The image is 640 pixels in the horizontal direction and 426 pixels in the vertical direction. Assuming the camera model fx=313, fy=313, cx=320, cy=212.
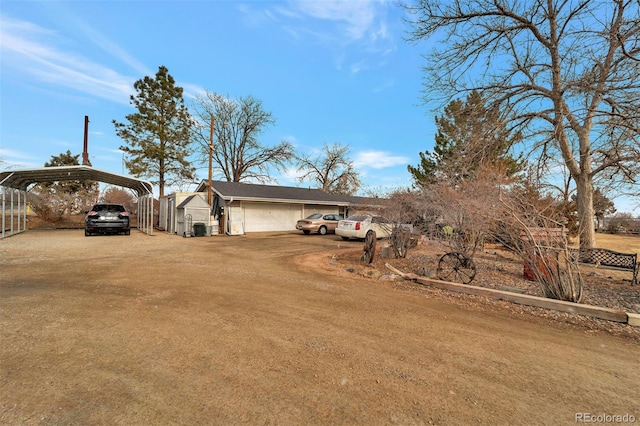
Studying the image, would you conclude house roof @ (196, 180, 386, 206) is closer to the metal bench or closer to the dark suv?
the dark suv

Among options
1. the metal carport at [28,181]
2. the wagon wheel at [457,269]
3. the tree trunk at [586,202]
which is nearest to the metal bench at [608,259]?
the tree trunk at [586,202]

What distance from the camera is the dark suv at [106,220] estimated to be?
578 inches

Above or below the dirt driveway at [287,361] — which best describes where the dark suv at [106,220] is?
above

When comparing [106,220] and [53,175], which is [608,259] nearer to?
[106,220]

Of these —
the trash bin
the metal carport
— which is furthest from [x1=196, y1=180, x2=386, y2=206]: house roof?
the metal carport

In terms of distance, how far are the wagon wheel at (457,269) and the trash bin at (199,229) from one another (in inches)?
524

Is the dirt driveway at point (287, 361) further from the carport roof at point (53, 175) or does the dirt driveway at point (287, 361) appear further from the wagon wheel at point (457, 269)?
the carport roof at point (53, 175)

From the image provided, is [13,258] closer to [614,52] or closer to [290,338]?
[290,338]

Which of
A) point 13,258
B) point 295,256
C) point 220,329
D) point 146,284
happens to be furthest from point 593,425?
point 13,258

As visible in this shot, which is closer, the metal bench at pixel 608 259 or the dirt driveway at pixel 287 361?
the dirt driveway at pixel 287 361

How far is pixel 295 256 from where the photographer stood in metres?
10.5

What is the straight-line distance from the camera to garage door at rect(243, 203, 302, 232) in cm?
2016

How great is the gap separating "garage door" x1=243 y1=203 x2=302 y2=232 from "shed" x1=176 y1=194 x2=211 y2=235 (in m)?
2.86

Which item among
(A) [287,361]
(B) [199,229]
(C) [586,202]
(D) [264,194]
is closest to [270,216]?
(D) [264,194]
